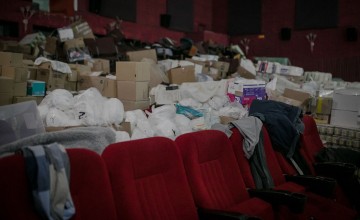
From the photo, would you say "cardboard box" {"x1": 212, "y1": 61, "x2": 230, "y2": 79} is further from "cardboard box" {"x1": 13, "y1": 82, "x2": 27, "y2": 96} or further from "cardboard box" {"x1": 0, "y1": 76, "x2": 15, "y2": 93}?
"cardboard box" {"x1": 0, "y1": 76, "x2": 15, "y2": 93}

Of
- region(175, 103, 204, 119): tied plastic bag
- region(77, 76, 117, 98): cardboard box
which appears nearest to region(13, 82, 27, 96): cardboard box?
region(77, 76, 117, 98): cardboard box

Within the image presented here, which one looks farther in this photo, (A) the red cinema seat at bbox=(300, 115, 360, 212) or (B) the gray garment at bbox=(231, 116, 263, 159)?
(A) the red cinema seat at bbox=(300, 115, 360, 212)

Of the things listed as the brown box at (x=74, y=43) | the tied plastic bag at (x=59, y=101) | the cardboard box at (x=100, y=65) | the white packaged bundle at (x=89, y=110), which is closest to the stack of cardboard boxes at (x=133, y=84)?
the white packaged bundle at (x=89, y=110)

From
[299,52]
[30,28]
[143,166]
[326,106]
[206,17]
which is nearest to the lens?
[143,166]

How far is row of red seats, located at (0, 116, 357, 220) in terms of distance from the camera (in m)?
1.34

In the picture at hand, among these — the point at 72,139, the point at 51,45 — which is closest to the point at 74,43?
the point at 51,45

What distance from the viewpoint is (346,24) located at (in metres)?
9.20

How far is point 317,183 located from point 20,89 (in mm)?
2571

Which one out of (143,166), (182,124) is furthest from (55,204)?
(182,124)

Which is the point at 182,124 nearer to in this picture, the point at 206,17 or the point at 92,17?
the point at 92,17

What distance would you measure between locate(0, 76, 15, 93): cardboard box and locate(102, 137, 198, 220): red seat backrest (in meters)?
1.74

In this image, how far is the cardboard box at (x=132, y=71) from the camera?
3.35 metres

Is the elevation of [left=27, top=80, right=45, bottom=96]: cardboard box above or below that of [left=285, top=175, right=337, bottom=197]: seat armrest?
above

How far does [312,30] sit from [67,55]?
741cm
